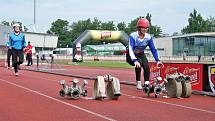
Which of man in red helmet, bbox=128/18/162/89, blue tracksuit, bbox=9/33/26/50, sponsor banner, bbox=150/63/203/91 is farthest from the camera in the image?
blue tracksuit, bbox=9/33/26/50

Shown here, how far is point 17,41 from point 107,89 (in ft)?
29.9

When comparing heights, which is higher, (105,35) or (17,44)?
(105,35)

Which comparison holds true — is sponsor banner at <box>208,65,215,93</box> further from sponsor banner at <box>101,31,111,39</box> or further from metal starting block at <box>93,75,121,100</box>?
sponsor banner at <box>101,31,111,39</box>

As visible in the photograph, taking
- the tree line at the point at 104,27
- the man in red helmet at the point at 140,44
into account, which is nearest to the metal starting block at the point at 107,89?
the man in red helmet at the point at 140,44

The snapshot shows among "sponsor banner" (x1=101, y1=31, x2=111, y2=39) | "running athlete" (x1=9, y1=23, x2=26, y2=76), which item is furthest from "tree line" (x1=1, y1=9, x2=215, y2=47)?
"running athlete" (x1=9, y1=23, x2=26, y2=76)

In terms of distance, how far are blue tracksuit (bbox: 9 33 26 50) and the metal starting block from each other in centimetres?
897

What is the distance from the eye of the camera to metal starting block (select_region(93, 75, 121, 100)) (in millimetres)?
10859

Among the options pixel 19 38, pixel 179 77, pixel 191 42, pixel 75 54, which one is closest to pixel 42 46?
pixel 191 42

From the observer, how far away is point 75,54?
52750 millimetres

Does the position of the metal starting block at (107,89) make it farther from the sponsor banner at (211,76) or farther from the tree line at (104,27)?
the tree line at (104,27)

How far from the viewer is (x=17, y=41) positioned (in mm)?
19484

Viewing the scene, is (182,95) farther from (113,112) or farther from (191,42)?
(191,42)

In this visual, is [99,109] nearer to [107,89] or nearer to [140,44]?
[107,89]

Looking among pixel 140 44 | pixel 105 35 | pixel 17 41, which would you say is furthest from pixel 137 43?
pixel 105 35
